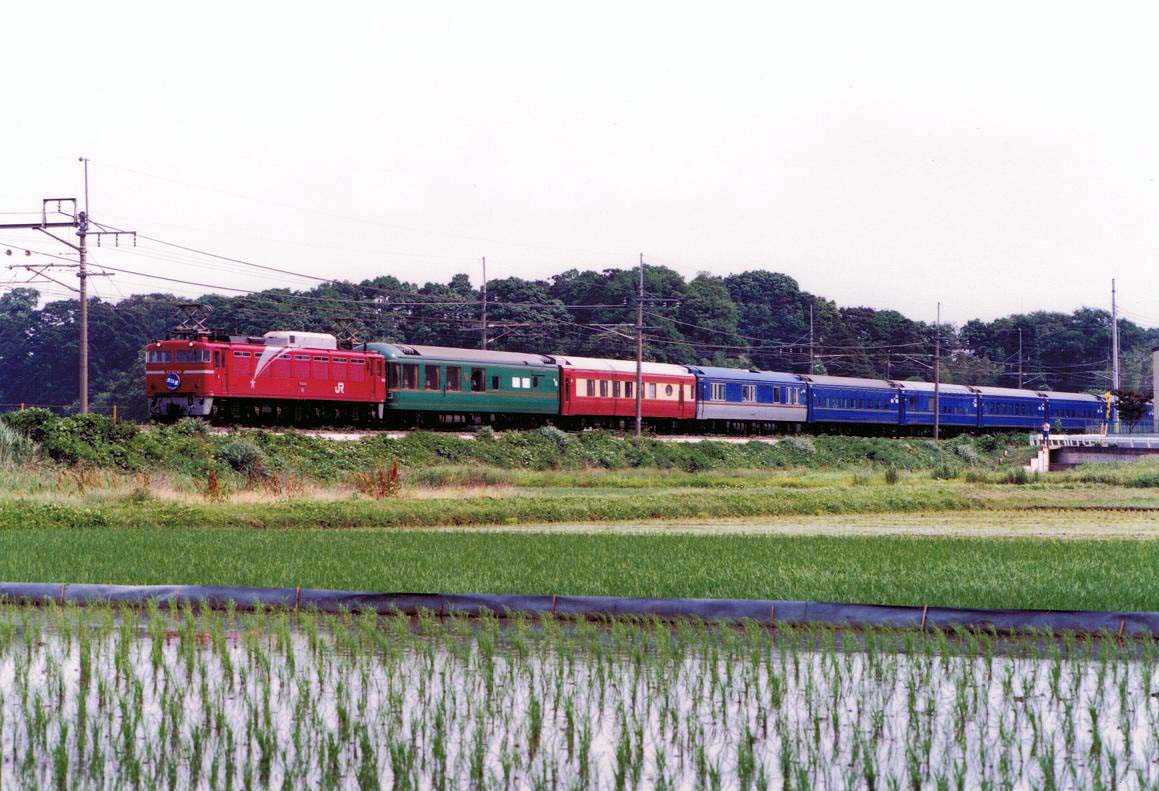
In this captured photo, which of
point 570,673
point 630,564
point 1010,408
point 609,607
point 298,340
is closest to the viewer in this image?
point 570,673

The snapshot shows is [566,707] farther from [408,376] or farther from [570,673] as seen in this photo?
[408,376]

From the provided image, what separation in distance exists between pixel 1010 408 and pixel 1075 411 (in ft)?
22.7

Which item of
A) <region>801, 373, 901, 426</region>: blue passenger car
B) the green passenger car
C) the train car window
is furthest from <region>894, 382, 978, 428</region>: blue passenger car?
the train car window

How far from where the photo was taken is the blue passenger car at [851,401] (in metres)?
68.9

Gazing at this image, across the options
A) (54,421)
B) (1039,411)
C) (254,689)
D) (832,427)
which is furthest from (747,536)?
(1039,411)

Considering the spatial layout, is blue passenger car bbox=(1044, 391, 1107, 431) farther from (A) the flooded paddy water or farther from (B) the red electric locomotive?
(A) the flooded paddy water

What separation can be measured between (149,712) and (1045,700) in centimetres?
550

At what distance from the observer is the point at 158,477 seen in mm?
36375

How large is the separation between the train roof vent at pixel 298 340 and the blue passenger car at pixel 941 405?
35.2m

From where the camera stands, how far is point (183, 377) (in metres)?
43.0

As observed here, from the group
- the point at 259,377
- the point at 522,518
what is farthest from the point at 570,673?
the point at 259,377

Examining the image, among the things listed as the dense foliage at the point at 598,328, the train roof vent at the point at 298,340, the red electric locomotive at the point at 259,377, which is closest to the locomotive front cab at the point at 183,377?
the red electric locomotive at the point at 259,377

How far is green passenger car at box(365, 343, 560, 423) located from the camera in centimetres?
4903

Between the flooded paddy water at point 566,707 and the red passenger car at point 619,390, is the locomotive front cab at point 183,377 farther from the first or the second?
the flooded paddy water at point 566,707
